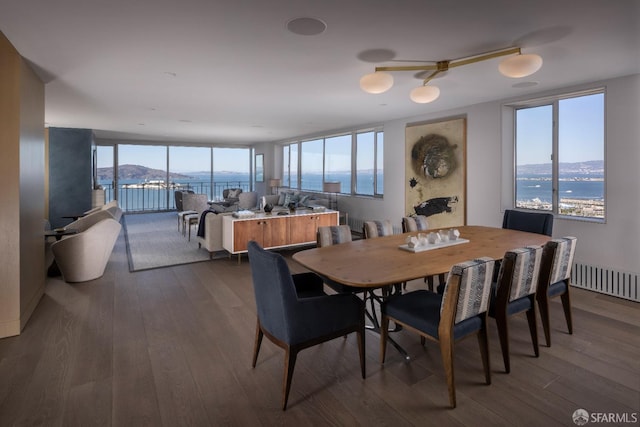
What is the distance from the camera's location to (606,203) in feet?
12.7

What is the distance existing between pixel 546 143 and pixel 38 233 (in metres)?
5.89

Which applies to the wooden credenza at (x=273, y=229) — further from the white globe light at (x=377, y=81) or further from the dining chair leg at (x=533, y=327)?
the dining chair leg at (x=533, y=327)

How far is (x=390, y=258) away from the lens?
2.49 metres

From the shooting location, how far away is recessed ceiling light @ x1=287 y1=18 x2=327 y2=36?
93.8 inches

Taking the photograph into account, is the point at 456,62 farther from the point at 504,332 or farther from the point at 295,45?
the point at 504,332

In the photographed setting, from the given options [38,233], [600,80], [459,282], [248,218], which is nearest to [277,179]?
[248,218]

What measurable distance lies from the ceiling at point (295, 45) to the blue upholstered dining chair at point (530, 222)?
146cm

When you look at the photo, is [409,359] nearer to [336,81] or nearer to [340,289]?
[340,289]

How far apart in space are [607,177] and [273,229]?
4.23 metres

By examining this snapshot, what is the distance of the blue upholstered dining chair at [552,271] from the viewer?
252cm

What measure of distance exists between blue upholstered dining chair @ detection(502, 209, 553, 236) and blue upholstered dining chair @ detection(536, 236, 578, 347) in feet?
3.31

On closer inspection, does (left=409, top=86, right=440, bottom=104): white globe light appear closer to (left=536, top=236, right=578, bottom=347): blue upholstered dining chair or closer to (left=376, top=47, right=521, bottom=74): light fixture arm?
(left=376, top=47, right=521, bottom=74): light fixture arm

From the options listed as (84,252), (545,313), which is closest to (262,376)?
(545,313)

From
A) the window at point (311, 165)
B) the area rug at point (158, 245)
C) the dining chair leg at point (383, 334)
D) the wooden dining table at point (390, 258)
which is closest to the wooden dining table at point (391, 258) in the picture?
the wooden dining table at point (390, 258)
